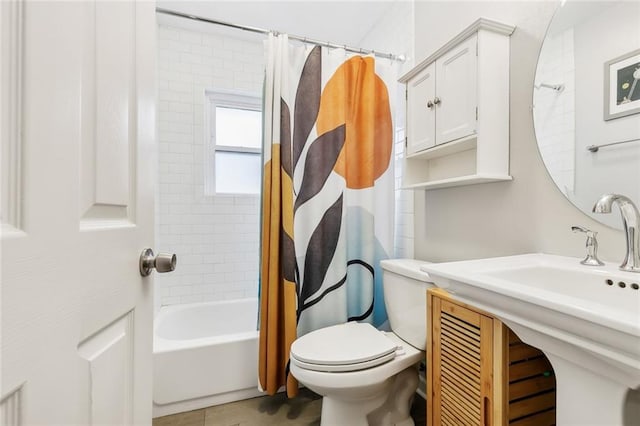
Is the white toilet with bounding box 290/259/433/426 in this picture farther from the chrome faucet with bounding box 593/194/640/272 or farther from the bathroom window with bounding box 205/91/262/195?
the bathroom window with bounding box 205/91/262/195

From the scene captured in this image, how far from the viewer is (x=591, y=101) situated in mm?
976

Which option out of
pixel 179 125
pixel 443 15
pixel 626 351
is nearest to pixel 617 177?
pixel 626 351

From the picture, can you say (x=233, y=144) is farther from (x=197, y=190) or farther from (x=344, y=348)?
(x=344, y=348)

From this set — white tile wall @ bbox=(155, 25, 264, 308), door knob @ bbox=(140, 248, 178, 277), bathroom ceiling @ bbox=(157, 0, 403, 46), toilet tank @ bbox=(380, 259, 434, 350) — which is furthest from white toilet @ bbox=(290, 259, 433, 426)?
bathroom ceiling @ bbox=(157, 0, 403, 46)

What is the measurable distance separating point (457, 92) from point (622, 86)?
527 mm

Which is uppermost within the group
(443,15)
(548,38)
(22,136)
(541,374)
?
(443,15)

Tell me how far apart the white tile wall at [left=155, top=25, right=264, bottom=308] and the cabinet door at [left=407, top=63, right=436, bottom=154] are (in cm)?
139

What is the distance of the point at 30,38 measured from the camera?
13.0 inches

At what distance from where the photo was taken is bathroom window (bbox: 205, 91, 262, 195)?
7.93 ft

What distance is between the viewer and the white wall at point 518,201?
1.04 m

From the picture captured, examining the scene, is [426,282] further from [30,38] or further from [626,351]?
[30,38]

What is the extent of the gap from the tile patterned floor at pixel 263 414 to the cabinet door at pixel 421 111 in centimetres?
141

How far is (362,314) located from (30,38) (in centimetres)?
170

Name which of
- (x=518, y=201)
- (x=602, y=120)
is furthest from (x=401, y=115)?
(x=602, y=120)
